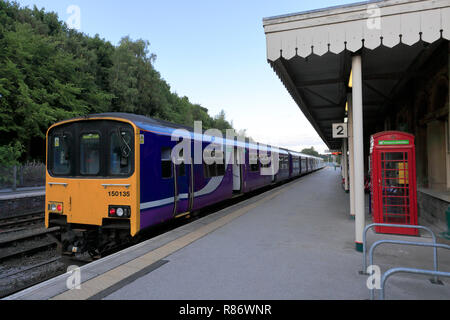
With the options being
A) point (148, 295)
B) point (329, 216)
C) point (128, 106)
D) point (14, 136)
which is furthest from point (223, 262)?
point (128, 106)

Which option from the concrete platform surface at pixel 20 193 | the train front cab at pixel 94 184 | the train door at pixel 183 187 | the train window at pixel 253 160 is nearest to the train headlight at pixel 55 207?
the train front cab at pixel 94 184

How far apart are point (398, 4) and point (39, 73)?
27.7 meters

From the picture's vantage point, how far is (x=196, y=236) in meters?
5.81

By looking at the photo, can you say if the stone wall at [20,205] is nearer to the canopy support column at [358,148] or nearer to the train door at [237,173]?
the train door at [237,173]

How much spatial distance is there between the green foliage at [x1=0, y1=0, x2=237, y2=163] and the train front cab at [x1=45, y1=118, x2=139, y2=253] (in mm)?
14323

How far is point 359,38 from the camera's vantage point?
14.6 feet

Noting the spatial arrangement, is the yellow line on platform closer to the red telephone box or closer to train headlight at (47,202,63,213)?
train headlight at (47,202,63,213)

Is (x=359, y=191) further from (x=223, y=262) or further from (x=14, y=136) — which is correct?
(x=14, y=136)

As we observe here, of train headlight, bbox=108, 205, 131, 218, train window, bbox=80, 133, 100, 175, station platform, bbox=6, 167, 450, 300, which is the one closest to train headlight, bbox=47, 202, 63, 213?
train window, bbox=80, 133, 100, 175

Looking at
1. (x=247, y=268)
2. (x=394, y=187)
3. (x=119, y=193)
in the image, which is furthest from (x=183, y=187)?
(x=394, y=187)

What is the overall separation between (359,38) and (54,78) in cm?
2859

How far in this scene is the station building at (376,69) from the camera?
4.21 m

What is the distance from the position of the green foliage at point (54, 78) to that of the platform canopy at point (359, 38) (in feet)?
59.4

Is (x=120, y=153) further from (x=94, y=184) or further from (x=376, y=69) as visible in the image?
(x=376, y=69)
